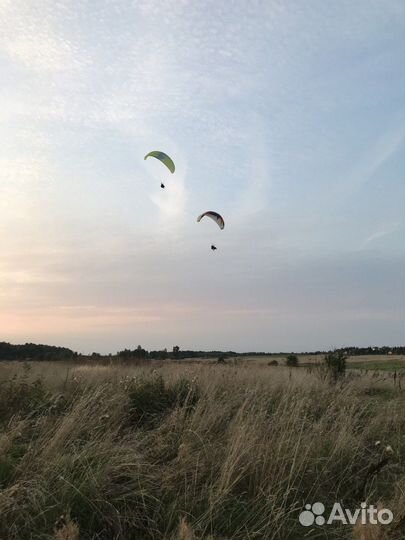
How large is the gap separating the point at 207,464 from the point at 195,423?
114 centimetres

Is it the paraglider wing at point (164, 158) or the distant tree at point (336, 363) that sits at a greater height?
the paraglider wing at point (164, 158)

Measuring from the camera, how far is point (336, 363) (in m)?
13.9

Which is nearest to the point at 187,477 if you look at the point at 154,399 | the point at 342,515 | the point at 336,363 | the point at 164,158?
the point at 342,515

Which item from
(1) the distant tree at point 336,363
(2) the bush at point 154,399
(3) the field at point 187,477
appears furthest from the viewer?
(1) the distant tree at point 336,363

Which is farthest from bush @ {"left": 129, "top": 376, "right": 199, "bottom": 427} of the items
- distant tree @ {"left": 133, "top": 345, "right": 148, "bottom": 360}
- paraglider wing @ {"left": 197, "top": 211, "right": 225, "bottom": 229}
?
distant tree @ {"left": 133, "top": 345, "right": 148, "bottom": 360}

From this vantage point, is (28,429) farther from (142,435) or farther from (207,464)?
(207,464)

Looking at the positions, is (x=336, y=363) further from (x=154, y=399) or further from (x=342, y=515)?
(x=342, y=515)

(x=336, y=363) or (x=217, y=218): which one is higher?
(x=217, y=218)

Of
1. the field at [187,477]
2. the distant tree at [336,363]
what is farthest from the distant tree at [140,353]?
the field at [187,477]

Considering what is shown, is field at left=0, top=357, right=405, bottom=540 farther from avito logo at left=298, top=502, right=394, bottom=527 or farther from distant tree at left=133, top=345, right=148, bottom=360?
distant tree at left=133, top=345, right=148, bottom=360

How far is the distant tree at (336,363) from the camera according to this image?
44.2ft

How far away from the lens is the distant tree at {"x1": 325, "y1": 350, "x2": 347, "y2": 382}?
13.5m

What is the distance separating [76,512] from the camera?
147 inches

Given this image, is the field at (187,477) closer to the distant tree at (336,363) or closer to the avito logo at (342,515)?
the avito logo at (342,515)
